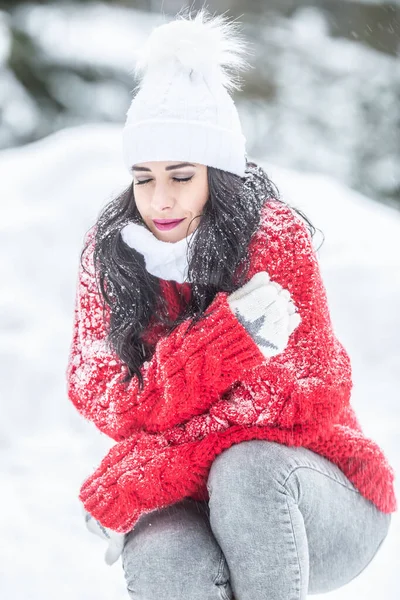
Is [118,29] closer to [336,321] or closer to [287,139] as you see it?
[287,139]

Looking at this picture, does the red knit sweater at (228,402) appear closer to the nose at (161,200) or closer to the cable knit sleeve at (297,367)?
the cable knit sleeve at (297,367)

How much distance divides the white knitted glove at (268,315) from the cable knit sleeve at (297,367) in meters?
0.04

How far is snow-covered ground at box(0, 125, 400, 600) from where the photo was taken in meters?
1.58

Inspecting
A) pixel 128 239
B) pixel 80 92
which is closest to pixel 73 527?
pixel 128 239

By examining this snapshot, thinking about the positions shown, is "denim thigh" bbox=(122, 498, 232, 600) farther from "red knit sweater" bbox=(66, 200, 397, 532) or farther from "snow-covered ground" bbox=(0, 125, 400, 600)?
"snow-covered ground" bbox=(0, 125, 400, 600)

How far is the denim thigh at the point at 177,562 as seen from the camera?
116cm

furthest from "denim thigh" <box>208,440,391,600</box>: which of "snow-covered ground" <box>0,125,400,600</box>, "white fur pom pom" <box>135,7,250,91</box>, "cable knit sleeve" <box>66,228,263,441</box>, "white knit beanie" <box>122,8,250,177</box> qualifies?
"white fur pom pom" <box>135,7,250,91</box>

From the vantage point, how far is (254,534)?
1.13 metres

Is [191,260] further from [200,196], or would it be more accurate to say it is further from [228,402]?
[228,402]

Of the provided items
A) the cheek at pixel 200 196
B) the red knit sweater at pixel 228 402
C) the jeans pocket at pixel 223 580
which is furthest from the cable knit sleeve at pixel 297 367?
the jeans pocket at pixel 223 580

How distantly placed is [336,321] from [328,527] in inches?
51.4

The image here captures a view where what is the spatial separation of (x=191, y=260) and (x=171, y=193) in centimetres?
13

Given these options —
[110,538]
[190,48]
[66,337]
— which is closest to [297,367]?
[110,538]

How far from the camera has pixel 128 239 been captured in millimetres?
1354
